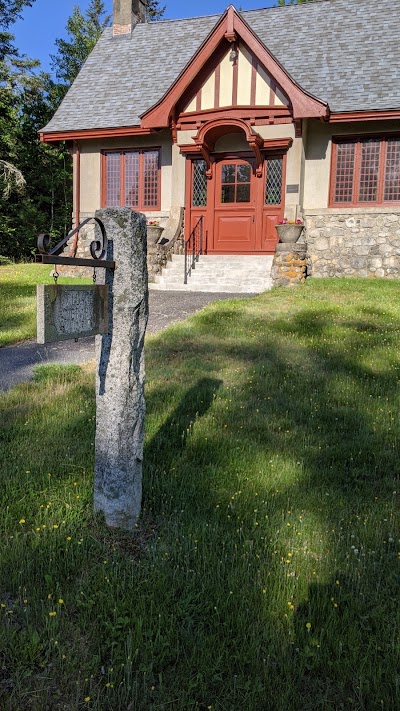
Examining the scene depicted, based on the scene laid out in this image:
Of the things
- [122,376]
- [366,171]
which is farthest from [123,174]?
[122,376]

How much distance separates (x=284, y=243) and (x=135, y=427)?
10361 mm

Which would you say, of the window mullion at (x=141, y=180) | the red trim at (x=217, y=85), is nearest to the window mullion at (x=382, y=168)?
the red trim at (x=217, y=85)

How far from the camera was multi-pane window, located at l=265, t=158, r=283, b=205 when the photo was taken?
1461 cm

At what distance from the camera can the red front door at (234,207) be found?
1500 cm

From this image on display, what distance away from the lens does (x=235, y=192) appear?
1516 cm

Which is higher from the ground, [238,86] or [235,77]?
[235,77]

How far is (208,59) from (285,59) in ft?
9.82

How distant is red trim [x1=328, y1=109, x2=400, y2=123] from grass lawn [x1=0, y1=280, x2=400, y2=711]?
1031 centimetres

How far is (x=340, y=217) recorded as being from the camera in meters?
14.4

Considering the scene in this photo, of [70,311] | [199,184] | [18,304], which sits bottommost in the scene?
[18,304]

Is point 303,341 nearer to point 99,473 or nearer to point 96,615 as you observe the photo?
point 99,473

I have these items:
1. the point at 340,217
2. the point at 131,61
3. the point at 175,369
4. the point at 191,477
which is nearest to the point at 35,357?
the point at 175,369

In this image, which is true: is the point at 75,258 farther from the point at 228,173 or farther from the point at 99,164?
the point at 99,164

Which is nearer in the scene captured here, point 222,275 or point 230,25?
point 222,275
